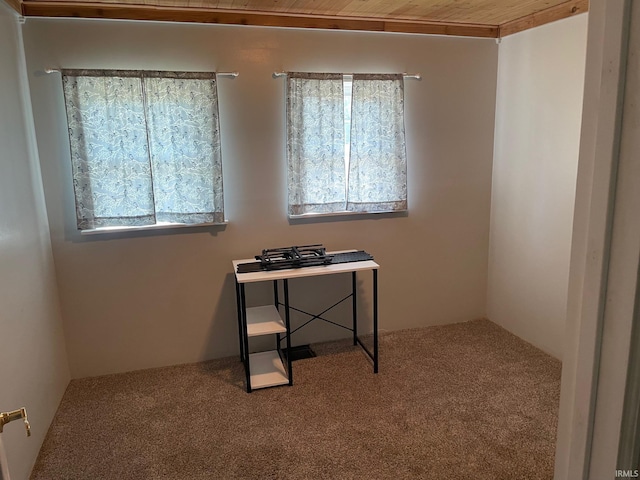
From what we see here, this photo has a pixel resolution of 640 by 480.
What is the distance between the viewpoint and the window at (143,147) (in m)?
2.87

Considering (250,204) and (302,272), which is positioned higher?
(250,204)

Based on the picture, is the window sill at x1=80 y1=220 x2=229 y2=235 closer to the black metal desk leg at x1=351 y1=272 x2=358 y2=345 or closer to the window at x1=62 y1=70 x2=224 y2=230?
the window at x1=62 y1=70 x2=224 y2=230

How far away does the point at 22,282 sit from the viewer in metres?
2.42

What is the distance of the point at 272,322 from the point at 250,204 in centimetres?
89

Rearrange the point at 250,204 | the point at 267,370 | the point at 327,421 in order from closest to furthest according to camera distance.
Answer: the point at 327,421 → the point at 267,370 → the point at 250,204

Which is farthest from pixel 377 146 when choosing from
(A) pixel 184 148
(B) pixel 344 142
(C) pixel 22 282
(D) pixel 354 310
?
(C) pixel 22 282

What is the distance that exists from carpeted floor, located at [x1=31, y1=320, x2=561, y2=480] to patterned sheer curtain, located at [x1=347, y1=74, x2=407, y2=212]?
3.96ft

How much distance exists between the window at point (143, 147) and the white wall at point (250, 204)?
0.34 ft

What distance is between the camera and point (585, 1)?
2816 millimetres

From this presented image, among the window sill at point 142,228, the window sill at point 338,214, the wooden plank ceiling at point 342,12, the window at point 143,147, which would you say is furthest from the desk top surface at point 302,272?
the wooden plank ceiling at point 342,12

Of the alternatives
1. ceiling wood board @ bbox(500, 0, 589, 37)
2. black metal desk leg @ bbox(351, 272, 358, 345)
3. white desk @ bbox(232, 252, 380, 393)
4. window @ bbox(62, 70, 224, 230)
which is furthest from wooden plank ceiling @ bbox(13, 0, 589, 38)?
black metal desk leg @ bbox(351, 272, 358, 345)

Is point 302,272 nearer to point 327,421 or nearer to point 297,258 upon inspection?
point 297,258

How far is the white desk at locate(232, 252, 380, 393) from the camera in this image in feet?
9.49

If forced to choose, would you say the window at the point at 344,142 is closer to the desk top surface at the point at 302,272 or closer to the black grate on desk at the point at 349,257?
the black grate on desk at the point at 349,257
